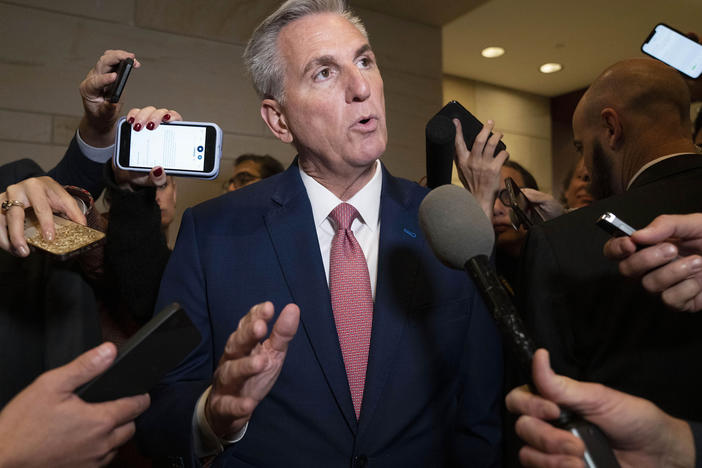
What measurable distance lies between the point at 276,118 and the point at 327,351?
2.15 feet

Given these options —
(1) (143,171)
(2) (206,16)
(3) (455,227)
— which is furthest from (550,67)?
(3) (455,227)

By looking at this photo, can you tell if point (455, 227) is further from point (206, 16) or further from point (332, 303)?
point (206, 16)

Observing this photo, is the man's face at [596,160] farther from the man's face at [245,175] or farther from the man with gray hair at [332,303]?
the man's face at [245,175]

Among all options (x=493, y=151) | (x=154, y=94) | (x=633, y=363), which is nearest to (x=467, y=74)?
(x=154, y=94)

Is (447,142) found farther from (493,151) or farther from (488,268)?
(488,268)

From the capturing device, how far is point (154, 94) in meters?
3.33

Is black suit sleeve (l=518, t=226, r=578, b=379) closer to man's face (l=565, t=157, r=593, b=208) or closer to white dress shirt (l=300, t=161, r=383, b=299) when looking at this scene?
white dress shirt (l=300, t=161, r=383, b=299)

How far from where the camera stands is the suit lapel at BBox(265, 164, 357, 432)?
3.63ft

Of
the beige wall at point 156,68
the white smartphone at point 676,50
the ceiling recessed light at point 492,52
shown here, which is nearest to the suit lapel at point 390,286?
the white smartphone at point 676,50

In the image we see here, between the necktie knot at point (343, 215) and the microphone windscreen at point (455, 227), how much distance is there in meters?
0.38

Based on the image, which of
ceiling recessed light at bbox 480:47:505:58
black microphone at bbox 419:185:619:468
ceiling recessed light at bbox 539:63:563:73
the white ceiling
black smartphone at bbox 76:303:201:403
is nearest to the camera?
black microphone at bbox 419:185:619:468

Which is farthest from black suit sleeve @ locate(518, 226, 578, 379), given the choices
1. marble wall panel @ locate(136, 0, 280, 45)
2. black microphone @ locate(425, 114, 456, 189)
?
marble wall panel @ locate(136, 0, 280, 45)

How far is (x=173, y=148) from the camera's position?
123 cm

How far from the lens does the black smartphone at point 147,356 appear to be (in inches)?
30.3
